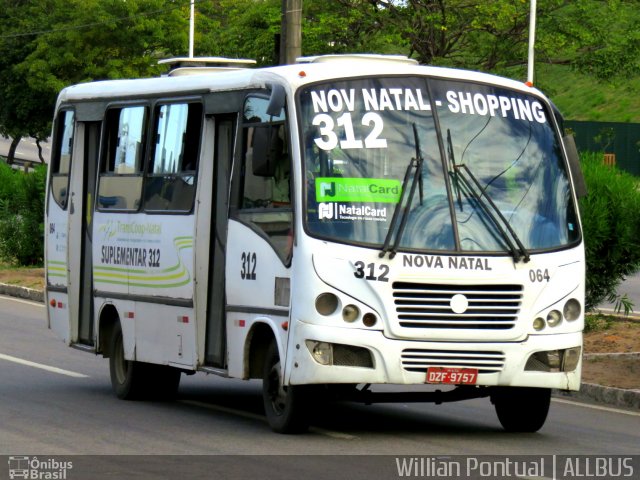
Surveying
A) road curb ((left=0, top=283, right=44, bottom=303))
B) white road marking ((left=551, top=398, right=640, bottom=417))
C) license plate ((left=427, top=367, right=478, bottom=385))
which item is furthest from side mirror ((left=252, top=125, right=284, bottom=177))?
road curb ((left=0, top=283, right=44, bottom=303))

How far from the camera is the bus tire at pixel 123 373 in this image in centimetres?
1351

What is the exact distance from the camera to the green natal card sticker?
10.6 metres

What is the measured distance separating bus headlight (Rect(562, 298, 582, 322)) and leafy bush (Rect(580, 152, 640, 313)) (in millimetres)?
6724

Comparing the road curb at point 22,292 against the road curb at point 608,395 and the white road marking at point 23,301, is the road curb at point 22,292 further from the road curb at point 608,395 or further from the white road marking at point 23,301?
the road curb at point 608,395

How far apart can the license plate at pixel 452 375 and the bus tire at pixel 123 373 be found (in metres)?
3.89

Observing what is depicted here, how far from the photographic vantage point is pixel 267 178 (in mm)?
11164

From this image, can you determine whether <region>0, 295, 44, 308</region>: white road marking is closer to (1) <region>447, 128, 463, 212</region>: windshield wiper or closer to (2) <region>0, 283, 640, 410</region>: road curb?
(2) <region>0, 283, 640, 410</region>: road curb

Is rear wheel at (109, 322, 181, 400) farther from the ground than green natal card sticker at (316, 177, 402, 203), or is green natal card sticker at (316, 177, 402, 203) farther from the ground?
green natal card sticker at (316, 177, 402, 203)

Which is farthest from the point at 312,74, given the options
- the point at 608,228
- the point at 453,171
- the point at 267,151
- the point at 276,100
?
the point at 608,228

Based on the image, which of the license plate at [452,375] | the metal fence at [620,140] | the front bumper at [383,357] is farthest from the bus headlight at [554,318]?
the metal fence at [620,140]

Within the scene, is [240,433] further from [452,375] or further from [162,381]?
[162,381]

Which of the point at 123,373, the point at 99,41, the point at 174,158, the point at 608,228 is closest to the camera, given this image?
the point at 174,158

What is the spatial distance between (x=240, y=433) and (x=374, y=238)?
178cm
